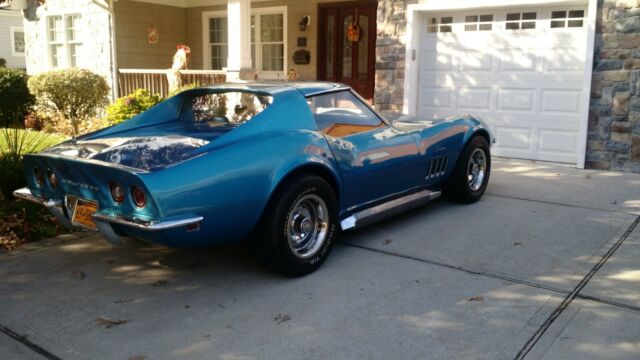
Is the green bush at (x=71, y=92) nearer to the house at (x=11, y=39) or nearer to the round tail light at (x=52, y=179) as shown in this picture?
the round tail light at (x=52, y=179)

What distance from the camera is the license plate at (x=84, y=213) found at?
12.7ft

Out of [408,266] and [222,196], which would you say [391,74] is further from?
[222,196]

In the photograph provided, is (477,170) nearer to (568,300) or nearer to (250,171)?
(568,300)

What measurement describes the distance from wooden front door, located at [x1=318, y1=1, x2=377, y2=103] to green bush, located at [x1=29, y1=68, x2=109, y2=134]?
16.3 feet

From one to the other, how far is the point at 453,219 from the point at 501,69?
4.35 m

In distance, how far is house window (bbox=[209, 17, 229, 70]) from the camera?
1464cm

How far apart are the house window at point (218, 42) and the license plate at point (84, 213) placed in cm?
1112

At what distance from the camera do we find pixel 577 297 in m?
3.90

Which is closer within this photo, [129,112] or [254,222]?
[254,222]

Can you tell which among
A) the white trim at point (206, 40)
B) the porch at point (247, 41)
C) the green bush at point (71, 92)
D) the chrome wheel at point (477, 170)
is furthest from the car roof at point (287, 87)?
the white trim at point (206, 40)

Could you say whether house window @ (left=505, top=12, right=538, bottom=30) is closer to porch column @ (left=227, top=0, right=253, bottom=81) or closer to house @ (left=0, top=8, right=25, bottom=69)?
porch column @ (left=227, top=0, right=253, bottom=81)

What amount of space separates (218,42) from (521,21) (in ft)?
26.6

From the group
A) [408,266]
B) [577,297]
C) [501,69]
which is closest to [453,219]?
[408,266]

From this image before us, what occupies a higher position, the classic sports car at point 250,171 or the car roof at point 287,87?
the car roof at point 287,87
